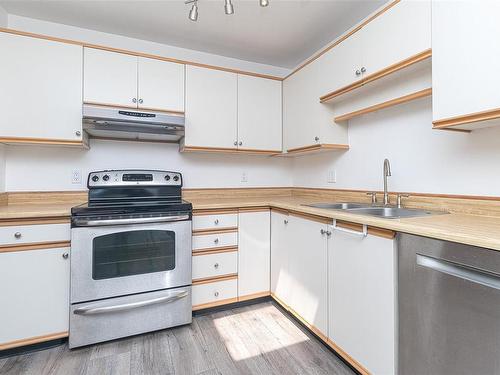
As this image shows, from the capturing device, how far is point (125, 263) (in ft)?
5.93

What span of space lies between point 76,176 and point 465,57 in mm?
2694

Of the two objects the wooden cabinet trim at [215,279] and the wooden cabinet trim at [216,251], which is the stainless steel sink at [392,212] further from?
the wooden cabinet trim at [215,279]

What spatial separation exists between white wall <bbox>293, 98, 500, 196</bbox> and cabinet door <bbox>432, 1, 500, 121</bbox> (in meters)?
0.37

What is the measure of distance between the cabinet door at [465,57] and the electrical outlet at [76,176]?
256 cm

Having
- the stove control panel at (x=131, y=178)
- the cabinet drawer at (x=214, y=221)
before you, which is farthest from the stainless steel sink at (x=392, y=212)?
the stove control panel at (x=131, y=178)

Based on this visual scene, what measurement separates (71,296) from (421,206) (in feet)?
7.59

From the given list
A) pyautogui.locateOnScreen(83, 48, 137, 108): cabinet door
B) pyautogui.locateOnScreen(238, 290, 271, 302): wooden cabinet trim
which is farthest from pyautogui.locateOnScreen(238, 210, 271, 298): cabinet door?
pyautogui.locateOnScreen(83, 48, 137, 108): cabinet door

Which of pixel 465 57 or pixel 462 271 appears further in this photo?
pixel 465 57

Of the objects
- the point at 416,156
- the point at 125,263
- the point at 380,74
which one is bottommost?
the point at 125,263

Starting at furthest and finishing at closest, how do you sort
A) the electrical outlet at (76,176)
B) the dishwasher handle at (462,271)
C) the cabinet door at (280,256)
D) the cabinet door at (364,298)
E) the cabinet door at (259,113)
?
the cabinet door at (259,113)
the electrical outlet at (76,176)
the cabinet door at (280,256)
the cabinet door at (364,298)
the dishwasher handle at (462,271)

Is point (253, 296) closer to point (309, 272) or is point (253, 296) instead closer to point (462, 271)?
point (309, 272)

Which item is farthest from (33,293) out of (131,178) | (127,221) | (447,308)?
(447,308)

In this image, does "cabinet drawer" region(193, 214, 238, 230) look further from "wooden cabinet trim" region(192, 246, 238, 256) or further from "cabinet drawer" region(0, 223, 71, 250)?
"cabinet drawer" region(0, 223, 71, 250)

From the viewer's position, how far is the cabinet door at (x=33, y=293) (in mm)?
1580
